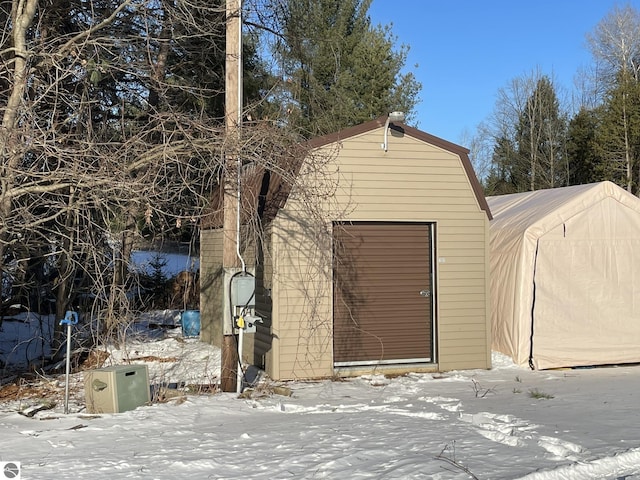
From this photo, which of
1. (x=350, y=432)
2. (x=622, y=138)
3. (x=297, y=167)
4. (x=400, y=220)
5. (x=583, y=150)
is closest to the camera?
(x=350, y=432)

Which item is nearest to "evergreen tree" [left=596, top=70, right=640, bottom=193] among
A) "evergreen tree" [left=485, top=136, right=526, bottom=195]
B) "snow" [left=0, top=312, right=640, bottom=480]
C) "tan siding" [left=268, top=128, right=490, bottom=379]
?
"evergreen tree" [left=485, top=136, right=526, bottom=195]

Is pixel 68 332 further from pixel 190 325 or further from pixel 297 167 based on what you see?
pixel 190 325

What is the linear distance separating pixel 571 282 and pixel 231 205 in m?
6.36

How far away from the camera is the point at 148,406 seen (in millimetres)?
7590

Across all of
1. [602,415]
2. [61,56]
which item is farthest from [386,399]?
[61,56]

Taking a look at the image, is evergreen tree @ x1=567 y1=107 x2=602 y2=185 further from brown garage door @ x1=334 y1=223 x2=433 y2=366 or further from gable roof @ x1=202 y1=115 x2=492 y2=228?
brown garage door @ x1=334 y1=223 x2=433 y2=366

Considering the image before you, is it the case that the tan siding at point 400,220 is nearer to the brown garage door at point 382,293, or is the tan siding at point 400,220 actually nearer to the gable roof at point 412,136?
the gable roof at point 412,136

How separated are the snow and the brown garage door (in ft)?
2.18

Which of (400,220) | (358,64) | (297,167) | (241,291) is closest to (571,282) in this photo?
(400,220)

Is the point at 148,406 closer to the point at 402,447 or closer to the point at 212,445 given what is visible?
the point at 212,445

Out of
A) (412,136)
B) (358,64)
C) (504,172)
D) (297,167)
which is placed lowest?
(297,167)

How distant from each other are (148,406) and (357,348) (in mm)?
3664

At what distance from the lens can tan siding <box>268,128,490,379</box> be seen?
31.6 feet

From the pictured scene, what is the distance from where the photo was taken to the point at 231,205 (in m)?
8.36
